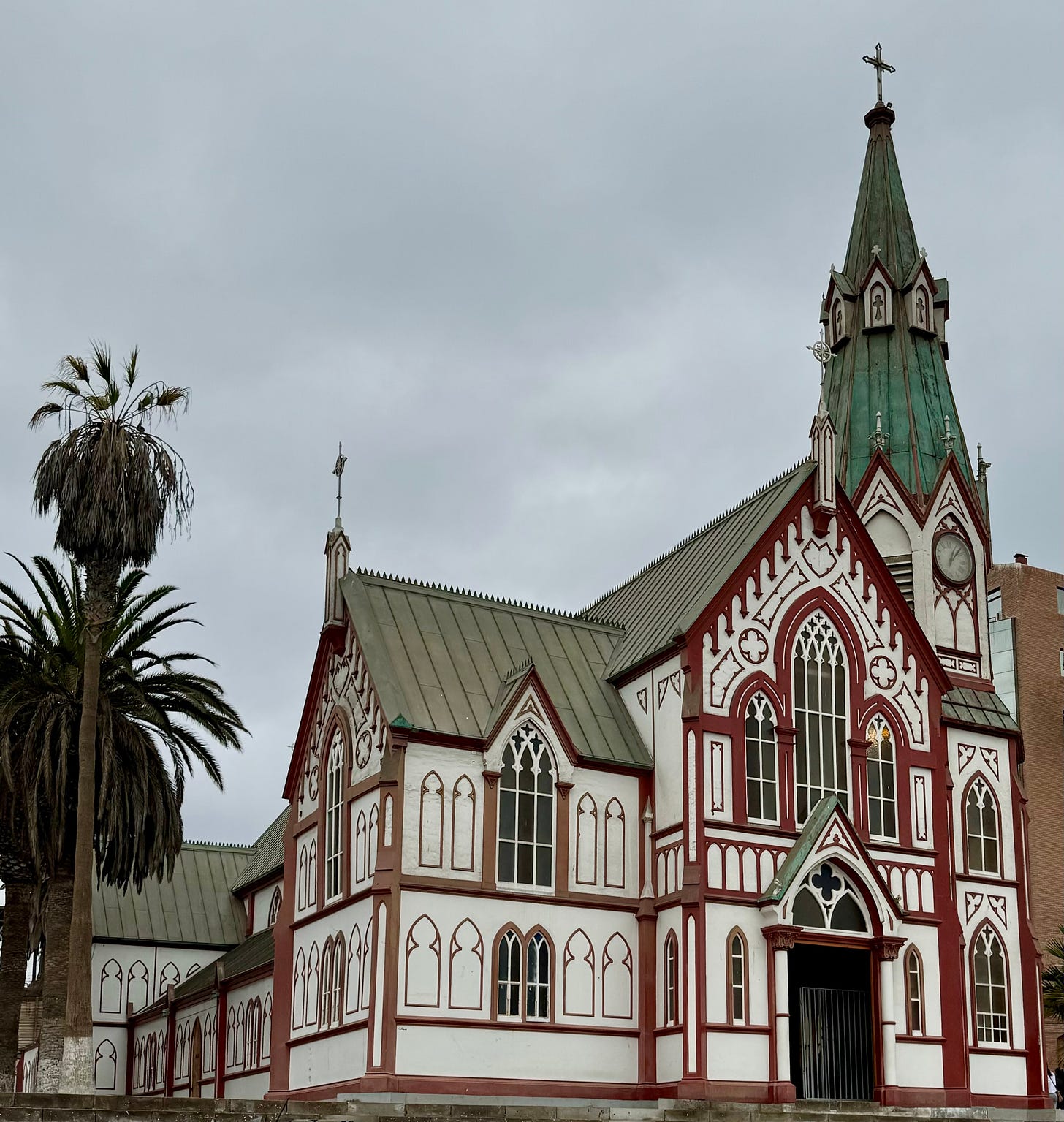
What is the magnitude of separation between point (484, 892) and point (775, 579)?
1159 cm

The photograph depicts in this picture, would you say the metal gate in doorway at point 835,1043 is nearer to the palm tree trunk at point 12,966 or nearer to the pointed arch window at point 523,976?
the pointed arch window at point 523,976

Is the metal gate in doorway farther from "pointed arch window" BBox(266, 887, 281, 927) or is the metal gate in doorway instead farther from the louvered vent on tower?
"pointed arch window" BBox(266, 887, 281, 927)

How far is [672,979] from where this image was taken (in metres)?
39.3

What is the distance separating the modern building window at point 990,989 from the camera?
4400cm

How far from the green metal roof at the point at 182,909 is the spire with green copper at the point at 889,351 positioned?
1254 inches

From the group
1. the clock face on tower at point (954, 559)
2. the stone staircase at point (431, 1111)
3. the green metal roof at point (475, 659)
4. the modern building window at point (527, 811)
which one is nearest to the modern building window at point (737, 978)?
the stone staircase at point (431, 1111)

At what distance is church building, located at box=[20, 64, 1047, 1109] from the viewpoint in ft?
126

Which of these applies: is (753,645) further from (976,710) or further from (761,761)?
(976,710)

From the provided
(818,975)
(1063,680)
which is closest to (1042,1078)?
(818,975)

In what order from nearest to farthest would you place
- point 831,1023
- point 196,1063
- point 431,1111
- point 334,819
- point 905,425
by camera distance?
1. point 431,1111
2. point 831,1023
3. point 334,819
4. point 905,425
5. point 196,1063

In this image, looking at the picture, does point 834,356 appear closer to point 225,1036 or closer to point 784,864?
point 784,864

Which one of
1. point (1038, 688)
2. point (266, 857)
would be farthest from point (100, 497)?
point (1038, 688)

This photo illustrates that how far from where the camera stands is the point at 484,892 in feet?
127

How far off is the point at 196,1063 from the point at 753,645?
2736cm
